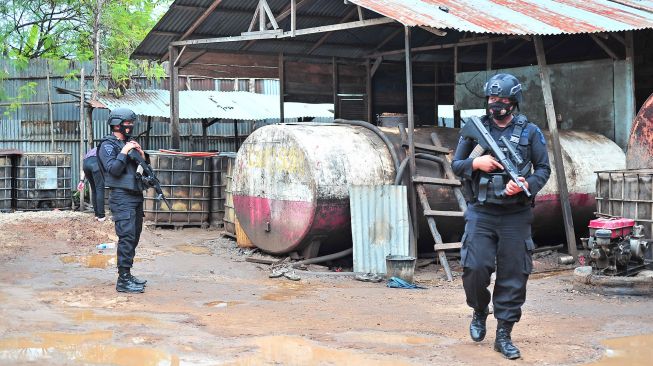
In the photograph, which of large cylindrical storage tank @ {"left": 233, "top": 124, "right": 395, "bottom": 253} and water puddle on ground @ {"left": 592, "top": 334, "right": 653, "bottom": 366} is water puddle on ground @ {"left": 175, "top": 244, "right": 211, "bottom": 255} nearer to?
large cylindrical storage tank @ {"left": 233, "top": 124, "right": 395, "bottom": 253}

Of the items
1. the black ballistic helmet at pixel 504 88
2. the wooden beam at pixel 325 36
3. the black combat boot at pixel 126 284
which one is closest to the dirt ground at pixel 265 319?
the black combat boot at pixel 126 284

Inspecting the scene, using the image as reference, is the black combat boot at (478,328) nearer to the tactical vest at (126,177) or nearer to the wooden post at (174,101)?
the tactical vest at (126,177)

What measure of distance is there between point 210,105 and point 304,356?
1698 centimetres

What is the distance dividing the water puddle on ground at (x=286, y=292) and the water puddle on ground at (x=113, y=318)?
174 cm

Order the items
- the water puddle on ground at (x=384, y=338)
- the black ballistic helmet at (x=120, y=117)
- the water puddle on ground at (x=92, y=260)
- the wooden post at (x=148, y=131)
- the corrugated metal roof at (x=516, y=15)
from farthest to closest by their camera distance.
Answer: the wooden post at (x=148, y=131)
the water puddle on ground at (x=92, y=260)
the corrugated metal roof at (x=516, y=15)
the black ballistic helmet at (x=120, y=117)
the water puddle on ground at (x=384, y=338)

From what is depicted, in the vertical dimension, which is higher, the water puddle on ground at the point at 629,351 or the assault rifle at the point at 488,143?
the assault rifle at the point at 488,143

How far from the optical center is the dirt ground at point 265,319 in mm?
6203

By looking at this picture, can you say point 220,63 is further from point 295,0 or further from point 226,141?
point 226,141

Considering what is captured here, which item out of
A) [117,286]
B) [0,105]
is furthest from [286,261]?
[0,105]

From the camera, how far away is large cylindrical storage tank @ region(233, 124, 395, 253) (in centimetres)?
1089


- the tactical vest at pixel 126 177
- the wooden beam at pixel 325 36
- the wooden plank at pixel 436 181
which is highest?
the wooden beam at pixel 325 36

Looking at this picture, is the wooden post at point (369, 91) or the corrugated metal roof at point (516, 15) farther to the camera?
the wooden post at point (369, 91)

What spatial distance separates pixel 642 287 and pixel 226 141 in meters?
16.7

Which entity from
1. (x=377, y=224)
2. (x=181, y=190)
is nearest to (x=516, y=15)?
(x=377, y=224)
